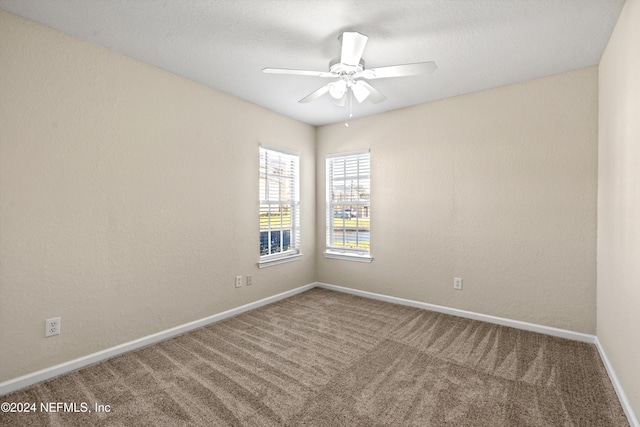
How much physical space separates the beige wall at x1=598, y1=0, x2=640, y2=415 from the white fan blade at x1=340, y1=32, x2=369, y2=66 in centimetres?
153

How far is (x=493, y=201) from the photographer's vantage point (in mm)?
3137

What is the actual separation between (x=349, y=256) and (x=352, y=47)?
290cm

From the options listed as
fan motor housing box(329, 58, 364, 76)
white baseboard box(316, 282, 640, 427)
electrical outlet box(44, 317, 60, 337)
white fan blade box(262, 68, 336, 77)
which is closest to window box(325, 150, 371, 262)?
white baseboard box(316, 282, 640, 427)

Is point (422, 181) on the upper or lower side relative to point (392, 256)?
upper

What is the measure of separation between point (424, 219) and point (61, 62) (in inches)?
146

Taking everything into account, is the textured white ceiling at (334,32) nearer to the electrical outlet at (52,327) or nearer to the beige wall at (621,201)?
the beige wall at (621,201)

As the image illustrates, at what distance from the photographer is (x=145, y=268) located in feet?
8.68

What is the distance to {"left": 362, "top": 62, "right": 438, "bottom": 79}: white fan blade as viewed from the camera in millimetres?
1973

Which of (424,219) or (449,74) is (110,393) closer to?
(424,219)

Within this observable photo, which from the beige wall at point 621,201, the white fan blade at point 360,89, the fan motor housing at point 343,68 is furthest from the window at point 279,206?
the beige wall at point 621,201

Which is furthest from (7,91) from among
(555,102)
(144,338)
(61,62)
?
(555,102)

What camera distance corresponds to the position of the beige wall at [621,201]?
1.68 meters

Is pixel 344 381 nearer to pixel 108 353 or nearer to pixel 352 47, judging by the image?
pixel 108 353

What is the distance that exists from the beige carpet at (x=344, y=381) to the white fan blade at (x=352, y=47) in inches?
90.2
